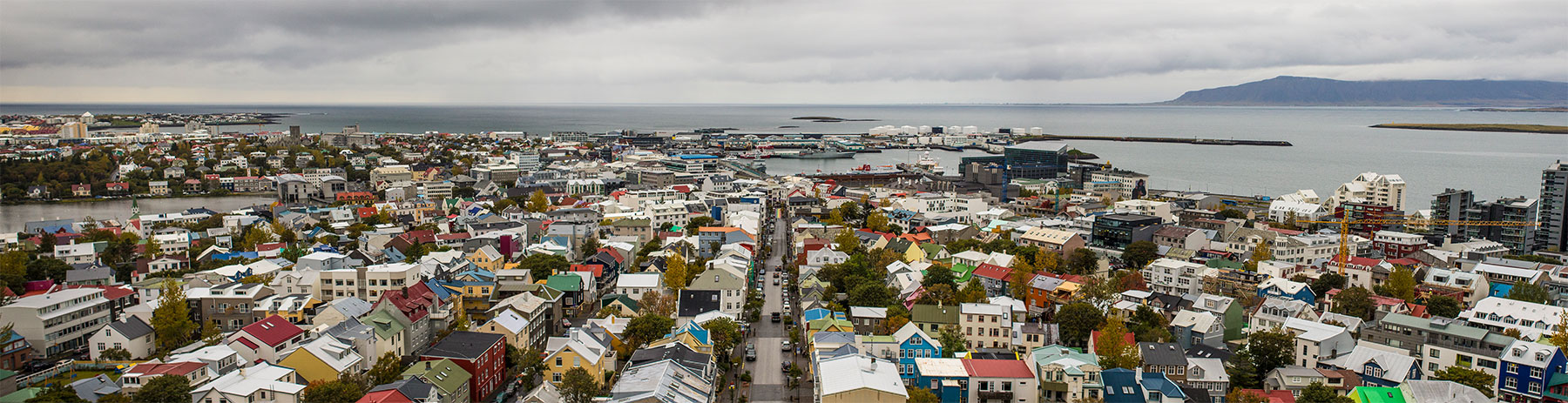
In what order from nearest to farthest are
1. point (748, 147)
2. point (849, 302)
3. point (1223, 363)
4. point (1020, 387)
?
point (1020, 387), point (1223, 363), point (849, 302), point (748, 147)

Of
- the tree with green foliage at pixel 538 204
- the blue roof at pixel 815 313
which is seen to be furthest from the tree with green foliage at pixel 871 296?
the tree with green foliage at pixel 538 204

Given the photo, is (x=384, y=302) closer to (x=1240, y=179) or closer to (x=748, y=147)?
(x=1240, y=179)

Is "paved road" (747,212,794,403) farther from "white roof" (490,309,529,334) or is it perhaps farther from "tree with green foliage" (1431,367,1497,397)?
"tree with green foliage" (1431,367,1497,397)

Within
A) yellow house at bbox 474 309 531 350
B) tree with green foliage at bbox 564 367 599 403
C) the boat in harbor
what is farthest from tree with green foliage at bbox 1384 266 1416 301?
the boat in harbor

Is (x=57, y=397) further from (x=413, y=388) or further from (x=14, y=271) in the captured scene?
(x=14, y=271)

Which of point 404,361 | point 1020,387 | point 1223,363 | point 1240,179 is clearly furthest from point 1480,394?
point 1240,179

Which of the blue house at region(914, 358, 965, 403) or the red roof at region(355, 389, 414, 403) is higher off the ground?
the red roof at region(355, 389, 414, 403)
